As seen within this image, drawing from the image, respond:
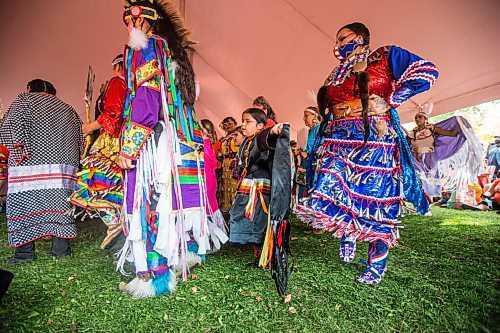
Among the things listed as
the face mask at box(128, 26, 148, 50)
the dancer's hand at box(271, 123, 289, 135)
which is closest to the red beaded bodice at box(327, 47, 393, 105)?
the dancer's hand at box(271, 123, 289, 135)

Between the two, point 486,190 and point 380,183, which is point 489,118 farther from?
point 380,183

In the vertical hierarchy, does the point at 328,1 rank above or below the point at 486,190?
above

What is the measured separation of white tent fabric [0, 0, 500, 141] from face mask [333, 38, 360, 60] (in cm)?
236

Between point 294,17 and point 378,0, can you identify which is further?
point 294,17

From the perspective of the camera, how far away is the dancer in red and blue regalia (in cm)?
200

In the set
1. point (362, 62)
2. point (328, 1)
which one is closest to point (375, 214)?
point (362, 62)

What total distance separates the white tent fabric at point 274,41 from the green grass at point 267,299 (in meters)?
2.91

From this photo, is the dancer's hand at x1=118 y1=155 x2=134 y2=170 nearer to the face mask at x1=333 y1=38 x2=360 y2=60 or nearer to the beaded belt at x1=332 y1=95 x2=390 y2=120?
the beaded belt at x1=332 y1=95 x2=390 y2=120

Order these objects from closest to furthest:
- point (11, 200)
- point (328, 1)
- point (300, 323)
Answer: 1. point (300, 323)
2. point (11, 200)
3. point (328, 1)

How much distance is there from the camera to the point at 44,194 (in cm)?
276

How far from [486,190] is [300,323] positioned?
755 centimetres

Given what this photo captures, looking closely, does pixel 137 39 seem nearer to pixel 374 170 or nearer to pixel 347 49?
pixel 347 49

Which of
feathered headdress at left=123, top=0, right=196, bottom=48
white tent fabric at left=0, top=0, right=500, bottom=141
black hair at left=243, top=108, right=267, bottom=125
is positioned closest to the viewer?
feathered headdress at left=123, top=0, right=196, bottom=48

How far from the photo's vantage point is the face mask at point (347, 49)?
216cm
